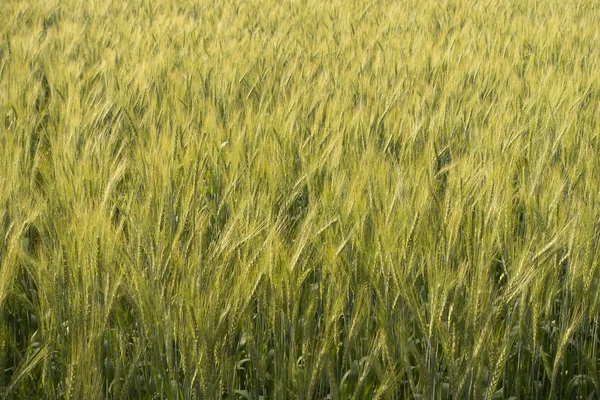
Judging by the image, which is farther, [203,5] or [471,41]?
[203,5]

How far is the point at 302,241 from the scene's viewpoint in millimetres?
1258

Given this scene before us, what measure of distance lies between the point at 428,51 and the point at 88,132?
169 cm

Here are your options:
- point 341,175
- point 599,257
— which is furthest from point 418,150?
point 599,257

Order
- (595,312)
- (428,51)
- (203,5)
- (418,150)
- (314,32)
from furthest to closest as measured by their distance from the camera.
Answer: (203,5) → (314,32) → (428,51) → (418,150) → (595,312)

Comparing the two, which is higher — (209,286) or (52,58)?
(209,286)

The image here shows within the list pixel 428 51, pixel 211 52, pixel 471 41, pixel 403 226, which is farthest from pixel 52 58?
pixel 403 226

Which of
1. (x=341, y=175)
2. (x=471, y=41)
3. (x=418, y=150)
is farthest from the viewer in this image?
(x=471, y=41)

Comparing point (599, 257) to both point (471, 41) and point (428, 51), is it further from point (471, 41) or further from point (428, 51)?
point (471, 41)

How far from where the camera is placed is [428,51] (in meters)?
3.29

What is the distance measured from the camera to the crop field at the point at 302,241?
1.13m

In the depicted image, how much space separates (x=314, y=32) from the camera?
13.6ft

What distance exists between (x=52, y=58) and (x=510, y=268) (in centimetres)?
259

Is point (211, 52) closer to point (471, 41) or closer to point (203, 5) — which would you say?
point (471, 41)

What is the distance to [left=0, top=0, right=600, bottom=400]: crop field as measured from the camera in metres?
1.13
